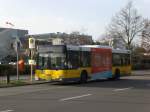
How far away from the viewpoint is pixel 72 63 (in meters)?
29.5

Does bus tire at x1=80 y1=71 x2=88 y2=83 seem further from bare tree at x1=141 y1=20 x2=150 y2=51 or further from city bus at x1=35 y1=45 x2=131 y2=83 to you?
bare tree at x1=141 y1=20 x2=150 y2=51

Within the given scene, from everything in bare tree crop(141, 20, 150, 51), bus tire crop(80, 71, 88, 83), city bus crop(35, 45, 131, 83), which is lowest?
bus tire crop(80, 71, 88, 83)

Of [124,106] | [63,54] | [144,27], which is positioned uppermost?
[144,27]

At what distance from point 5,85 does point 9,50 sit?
79577mm

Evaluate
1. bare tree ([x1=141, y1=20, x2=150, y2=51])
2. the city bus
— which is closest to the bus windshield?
the city bus

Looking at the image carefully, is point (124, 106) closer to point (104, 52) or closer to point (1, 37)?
point (104, 52)

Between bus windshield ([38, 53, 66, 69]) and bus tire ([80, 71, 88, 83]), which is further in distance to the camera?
bus tire ([80, 71, 88, 83])

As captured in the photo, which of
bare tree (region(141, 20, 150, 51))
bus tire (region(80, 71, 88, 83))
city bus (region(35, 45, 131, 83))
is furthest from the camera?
bare tree (region(141, 20, 150, 51))

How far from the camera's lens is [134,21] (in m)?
75.2

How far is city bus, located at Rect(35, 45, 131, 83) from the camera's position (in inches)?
1129

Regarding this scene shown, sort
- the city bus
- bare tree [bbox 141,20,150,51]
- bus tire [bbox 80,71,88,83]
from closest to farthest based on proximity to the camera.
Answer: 1. the city bus
2. bus tire [bbox 80,71,88,83]
3. bare tree [bbox 141,20,150,51]

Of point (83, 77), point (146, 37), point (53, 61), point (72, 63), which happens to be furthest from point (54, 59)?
point (146, 37)

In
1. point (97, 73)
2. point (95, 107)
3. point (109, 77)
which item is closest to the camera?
point (95, 107)

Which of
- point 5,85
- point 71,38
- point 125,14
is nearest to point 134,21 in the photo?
point 125,14
